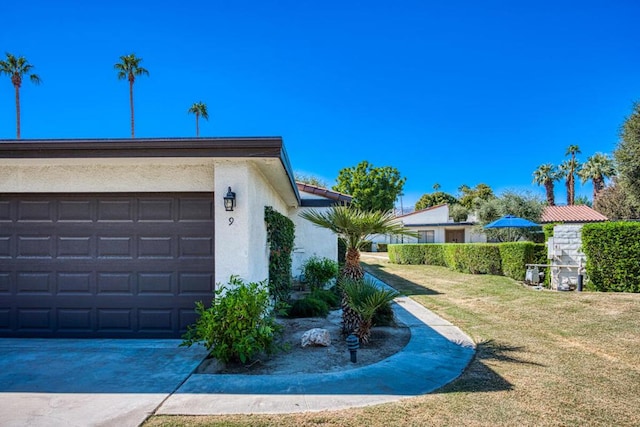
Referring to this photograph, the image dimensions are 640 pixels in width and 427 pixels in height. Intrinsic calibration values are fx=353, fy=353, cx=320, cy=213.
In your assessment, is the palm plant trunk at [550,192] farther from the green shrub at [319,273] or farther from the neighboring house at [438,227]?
the green shrub at [319,273]

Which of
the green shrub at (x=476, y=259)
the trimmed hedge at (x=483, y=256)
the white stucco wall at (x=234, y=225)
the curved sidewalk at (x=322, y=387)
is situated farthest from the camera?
the green shrub at (x=476, y=259)

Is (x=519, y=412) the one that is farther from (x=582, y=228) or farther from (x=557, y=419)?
(x=582, y=228)

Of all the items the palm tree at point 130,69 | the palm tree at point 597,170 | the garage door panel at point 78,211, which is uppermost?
the palm tree at point 130,69

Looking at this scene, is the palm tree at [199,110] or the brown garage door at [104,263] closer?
the brown garage door at [104,263]

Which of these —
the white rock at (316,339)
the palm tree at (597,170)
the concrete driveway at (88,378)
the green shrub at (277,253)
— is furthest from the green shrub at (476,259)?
the palm tree at (597,170)

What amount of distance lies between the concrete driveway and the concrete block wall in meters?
12.1

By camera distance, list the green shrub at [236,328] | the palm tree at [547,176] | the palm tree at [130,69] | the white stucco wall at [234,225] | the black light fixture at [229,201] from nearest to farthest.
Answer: the green shrub at [236,328] < the black light fixture at [229,201] < the white stucco wall at [234,225] < the palm tree at [130,69] < the palm tree at [547,176]

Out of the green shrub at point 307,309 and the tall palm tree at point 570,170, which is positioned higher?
the tall palm tree at point 570,170

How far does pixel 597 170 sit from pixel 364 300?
139 ft

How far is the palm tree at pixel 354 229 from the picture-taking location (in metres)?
6.13

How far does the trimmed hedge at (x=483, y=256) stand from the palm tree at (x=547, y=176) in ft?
81.1

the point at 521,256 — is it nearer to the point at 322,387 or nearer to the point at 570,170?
the point at 322,387

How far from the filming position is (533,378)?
14.6ft

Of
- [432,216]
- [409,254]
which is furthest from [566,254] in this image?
[432,216]
